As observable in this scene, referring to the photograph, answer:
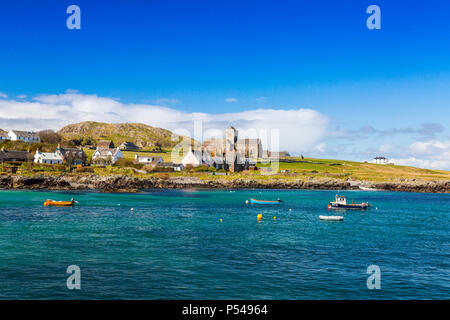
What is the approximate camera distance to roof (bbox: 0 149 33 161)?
12589cm

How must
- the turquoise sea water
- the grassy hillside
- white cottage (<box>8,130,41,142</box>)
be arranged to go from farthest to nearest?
white cottage (<box>8,130,41,142</box>)
the grassy hillside
the turquoise sea water

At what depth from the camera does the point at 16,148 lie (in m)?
148

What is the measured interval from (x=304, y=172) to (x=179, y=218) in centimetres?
11315

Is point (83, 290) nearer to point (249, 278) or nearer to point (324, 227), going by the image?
point (249, 278)

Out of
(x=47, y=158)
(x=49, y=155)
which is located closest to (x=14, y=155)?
(x=47, y=158)

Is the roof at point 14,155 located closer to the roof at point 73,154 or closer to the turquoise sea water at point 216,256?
the roof at point 73,154

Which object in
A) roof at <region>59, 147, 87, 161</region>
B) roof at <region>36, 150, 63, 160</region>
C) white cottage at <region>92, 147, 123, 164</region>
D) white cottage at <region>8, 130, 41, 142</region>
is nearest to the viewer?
roof at <region>36, 150, 63, 160</region>

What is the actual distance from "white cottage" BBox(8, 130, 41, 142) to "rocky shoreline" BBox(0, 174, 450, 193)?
87.9 metres

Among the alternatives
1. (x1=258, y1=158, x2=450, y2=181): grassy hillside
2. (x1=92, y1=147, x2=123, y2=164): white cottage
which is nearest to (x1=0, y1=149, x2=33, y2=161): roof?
(x1=92, y1=147, x2=123, y2=164): white cottage

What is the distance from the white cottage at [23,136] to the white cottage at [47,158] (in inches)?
2027

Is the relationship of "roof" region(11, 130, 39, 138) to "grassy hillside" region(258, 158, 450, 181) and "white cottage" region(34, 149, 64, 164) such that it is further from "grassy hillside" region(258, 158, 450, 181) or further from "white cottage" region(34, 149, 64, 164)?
"grassy hillside" region(258, 158, 450, 181)

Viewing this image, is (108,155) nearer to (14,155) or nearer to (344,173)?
(14,155)
